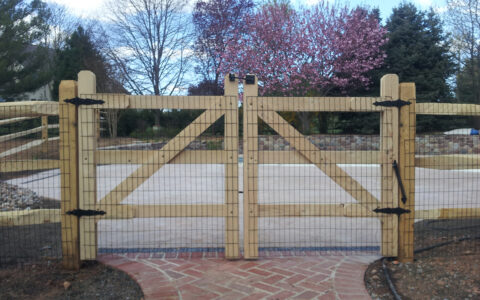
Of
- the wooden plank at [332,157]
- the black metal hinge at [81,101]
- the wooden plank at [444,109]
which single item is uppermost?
the black metal hinge at [81,101]

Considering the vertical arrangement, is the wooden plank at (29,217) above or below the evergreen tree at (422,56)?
below

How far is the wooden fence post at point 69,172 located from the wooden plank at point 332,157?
1.81 m

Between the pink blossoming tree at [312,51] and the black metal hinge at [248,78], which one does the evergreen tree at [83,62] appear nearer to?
the pink blossoming tree at [312,51]

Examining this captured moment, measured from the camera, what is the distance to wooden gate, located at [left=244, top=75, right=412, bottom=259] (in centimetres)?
359

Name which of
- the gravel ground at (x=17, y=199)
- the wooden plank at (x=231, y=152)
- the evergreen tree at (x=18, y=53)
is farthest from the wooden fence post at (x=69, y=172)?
the evergreen tree at (x=18, y=53)

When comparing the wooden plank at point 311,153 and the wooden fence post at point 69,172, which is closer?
the wooden fence post at point 69,172

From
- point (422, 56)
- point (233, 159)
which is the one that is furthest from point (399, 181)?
point (422, 56)

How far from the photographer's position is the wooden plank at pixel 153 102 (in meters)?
3.49

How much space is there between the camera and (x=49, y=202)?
6.70 metres

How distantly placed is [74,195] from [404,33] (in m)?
20.3

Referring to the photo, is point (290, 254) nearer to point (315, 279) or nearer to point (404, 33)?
point (315, 279)

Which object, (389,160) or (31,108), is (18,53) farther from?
(389,160)

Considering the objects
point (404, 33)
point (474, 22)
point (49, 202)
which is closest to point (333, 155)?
point (49, 202)

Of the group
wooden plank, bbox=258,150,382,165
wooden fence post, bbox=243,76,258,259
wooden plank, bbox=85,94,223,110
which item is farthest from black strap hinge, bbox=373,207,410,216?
wooden plank, bbox=85,94,223,110
